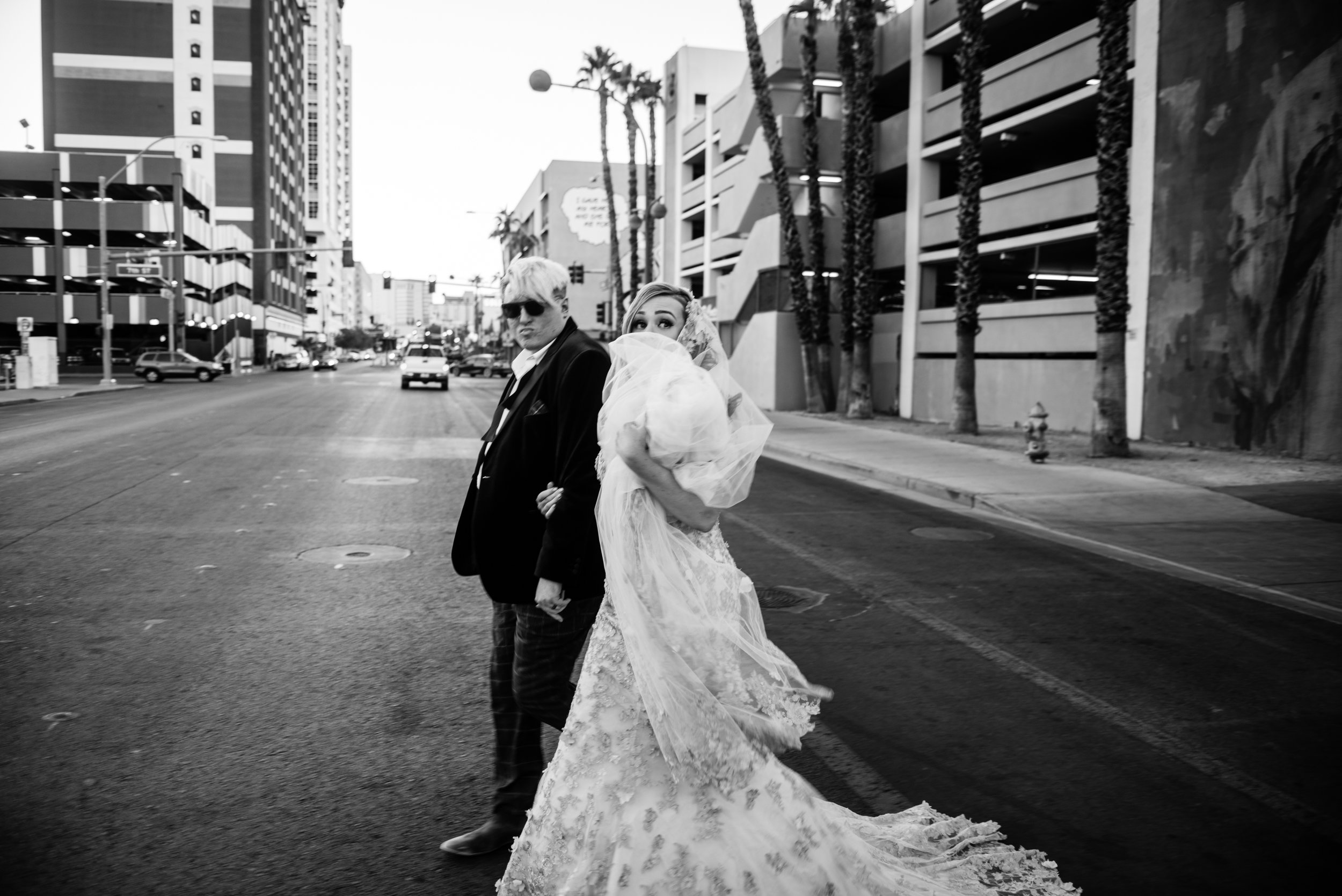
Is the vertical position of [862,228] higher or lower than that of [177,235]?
lower

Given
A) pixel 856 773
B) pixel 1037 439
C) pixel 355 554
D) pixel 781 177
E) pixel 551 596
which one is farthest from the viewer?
pixel 781 177

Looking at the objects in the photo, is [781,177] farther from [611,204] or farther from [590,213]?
[590,213]

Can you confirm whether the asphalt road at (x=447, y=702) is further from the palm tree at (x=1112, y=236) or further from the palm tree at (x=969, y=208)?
the palm tree at (x=969, y=208)

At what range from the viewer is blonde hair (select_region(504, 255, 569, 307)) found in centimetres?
341

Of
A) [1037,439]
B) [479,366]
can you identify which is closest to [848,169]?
[1037,439]

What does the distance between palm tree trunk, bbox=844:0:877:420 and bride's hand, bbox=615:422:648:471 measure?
72.7ft

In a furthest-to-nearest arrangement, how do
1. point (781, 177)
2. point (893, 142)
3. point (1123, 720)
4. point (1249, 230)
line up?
1. point (893, 142)
2. point (781, 177)
3. point (1249, 230)
4. point (1123, 720)

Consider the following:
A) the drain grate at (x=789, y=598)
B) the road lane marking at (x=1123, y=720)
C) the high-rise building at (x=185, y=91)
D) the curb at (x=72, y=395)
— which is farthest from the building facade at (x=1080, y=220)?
the high-rise building at (x=185, y=91)

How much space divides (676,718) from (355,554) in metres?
6.11

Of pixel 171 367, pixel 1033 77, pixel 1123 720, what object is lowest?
pixel 1123 720

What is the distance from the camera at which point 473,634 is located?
6023 mm

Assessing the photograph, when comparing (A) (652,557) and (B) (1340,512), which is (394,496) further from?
(B) (1340,512)

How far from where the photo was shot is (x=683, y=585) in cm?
285

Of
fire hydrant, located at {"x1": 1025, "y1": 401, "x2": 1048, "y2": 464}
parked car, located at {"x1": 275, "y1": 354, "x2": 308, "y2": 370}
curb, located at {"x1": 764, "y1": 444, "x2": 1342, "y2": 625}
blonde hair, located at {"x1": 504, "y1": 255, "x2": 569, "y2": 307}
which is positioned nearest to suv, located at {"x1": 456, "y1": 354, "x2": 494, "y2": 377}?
parked car, located at {"x1": 275, "y1": 354, "x2": 308, "y2": 370}
